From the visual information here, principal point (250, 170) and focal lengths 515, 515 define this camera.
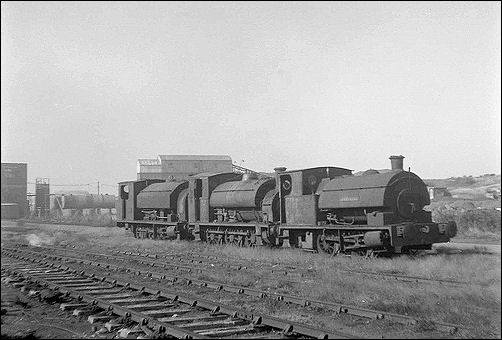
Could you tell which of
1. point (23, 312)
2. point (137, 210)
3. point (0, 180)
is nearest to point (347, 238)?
point (23, 312)

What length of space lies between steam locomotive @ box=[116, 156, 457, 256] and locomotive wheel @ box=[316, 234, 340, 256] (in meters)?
0.03

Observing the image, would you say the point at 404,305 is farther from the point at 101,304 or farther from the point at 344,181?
the point at 344,181

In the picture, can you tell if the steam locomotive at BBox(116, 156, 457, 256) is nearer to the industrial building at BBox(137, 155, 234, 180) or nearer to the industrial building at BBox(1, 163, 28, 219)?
the industrial building at BBox(1, 163, 28, 219)

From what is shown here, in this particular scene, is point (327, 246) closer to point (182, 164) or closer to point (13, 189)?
point (13, 189)

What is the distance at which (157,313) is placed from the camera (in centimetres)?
886

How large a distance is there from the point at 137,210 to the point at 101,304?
70.1 feet

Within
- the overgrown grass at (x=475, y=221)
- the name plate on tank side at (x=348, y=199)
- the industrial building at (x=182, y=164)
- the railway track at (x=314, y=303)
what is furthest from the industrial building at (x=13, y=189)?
the industrial building at (x=182, y=164)

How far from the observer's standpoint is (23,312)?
31.0 ft

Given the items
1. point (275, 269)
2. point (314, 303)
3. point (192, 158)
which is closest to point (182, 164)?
point (192, 158)

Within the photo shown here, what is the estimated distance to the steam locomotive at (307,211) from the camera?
52.5ft

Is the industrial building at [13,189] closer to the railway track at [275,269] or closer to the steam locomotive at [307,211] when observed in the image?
the railway track at [275,269]

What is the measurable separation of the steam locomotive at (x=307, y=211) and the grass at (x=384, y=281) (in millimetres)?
762

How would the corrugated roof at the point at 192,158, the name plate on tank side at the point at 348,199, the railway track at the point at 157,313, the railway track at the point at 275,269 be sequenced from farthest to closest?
the corrugated roof at the point at 192,158, the name plate on tank side at the point at 348,199, the railway track at the point at 275,269, the railway track at the point at 157,313

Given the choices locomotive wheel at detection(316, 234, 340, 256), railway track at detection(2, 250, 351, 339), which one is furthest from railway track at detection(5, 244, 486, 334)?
locomotive wheel at detection(316, 234, 340, 256)
